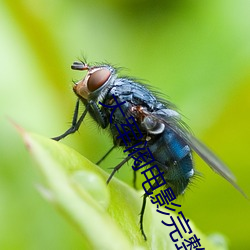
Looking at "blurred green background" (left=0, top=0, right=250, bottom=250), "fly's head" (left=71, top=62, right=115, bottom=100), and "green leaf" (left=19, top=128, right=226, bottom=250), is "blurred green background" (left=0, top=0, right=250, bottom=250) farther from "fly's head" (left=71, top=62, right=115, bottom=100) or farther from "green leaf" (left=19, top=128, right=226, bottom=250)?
"green leaf" (left=19, top=128, right=226, bottom=250)

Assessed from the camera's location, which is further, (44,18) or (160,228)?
(44,18)

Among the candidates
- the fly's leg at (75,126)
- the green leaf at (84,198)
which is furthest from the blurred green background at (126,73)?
the green leaf at (84,198)

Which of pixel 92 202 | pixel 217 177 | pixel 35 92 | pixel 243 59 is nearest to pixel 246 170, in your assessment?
pixel 217 177

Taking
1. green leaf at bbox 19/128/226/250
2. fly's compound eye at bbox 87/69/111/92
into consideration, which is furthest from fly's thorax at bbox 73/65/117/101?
green leaf at bbox 19/128/226/250

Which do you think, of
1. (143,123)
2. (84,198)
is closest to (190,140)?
(143,123)

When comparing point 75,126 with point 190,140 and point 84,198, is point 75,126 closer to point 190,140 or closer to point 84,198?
point 190,140

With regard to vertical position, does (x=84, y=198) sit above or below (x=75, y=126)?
above

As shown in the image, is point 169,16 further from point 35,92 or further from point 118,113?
point 118,113

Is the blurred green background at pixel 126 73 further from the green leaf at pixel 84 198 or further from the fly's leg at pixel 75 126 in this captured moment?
the green leaf at pixel 84 198
